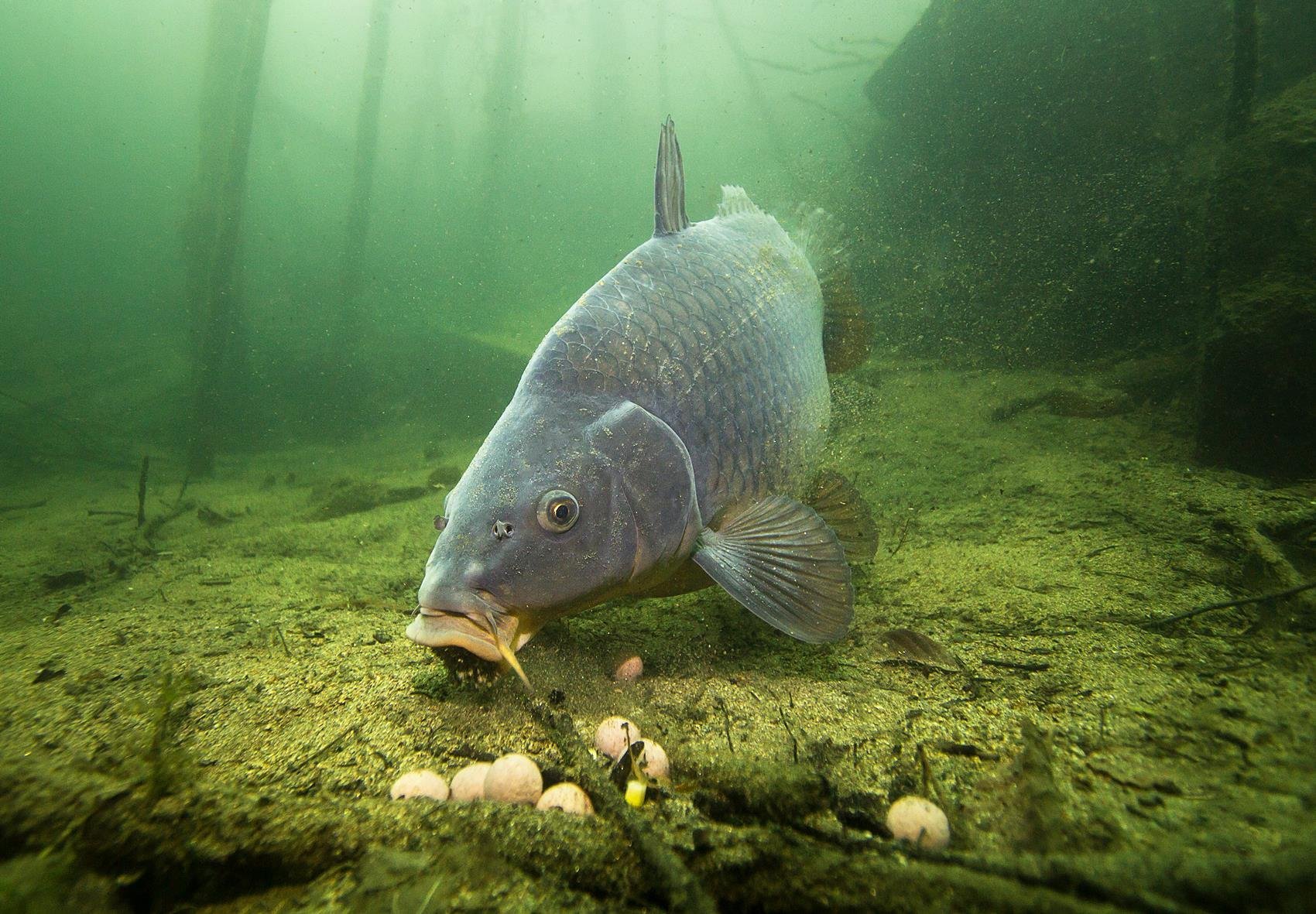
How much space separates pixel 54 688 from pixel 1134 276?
10.8 meters

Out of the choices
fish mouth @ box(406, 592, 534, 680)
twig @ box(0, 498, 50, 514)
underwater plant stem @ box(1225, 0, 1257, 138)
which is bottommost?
twig @ box(0, 498, 50, 514)

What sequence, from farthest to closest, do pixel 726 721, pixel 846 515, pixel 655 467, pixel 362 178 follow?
pixel 362 178 → pixel 846 515 → pixel 655 467 → pixel 726 721

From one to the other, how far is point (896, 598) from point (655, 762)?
1.77 metres

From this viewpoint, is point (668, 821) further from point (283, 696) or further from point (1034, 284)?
point (1034, 284)

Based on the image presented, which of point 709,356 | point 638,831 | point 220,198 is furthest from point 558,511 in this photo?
point 220,198

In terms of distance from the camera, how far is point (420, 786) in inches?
56.3

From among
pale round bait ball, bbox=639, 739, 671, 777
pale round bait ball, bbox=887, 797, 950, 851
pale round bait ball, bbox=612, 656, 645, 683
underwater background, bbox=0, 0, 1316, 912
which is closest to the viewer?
underwater background, bbox=0, 0, 1316, 912

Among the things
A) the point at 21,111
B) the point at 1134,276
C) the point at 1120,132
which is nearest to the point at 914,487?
the point at 1134,276

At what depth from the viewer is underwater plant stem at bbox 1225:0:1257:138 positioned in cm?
475

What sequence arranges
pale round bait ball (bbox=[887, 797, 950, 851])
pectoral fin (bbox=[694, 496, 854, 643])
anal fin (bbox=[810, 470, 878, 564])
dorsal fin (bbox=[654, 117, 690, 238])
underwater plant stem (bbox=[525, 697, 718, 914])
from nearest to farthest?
underwater plant stem (bbox=[525, 697, 718, 914]) < pale round bait ball (bbox=[887, 797, 950, 851]) < pectoral fin (bbox=[694, 496, 854, 643]) < dorsal fin (bbox=[654, 117, 690, 238]) < anal fin (bbox=[810, 470, 878, 564])

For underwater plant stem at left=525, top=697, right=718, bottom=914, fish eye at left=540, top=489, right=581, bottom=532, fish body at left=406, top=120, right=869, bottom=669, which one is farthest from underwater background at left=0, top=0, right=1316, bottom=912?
fish eye at left=540, top=489, right=581, bottom=532

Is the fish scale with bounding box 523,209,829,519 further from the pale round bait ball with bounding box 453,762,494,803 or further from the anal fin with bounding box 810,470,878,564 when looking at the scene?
the pale round bait ball with bounding box 453,762,494,803

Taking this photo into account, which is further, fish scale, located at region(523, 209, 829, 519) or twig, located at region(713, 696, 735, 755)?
fish scale, located at region(523, 209, 829, 519)

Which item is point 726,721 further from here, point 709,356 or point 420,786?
point 709,356
